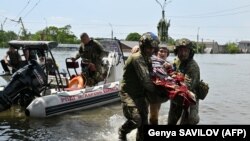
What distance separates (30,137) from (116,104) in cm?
499

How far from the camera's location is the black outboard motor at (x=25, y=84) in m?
10.1

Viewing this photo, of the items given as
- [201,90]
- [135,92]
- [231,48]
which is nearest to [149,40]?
[135,92]

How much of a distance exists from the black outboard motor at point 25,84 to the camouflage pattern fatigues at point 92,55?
1980 mm

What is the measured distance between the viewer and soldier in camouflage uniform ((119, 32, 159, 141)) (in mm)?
6044

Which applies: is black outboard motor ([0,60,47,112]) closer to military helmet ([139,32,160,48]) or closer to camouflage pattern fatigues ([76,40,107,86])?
camouflage pattern fatigues ([76,40,107,86])

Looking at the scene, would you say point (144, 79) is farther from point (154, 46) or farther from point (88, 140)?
point (88, 140)

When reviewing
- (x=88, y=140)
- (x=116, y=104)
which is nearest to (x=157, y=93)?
(x=88, y=140)

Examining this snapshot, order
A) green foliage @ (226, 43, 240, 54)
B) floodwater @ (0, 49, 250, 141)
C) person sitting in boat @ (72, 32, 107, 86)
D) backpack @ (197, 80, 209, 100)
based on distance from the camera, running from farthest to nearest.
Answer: green foliage @ (226, 43, 240, 54), person sitting in boat @ (72, 32, 107, 86), floodwater @ (0, 49, 250, 141), backpack @ (197, 80, 209, 100)

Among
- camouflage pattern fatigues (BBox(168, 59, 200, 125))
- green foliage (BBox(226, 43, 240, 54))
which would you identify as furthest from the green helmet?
green foliage (BBox(226, 43, 240, 54))

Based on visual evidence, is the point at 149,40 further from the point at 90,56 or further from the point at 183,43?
the point at 90,56

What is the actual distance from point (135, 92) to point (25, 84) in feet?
16.4

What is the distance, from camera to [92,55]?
12.8 meters

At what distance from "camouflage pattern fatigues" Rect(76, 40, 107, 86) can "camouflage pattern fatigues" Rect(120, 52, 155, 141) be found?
634 cm

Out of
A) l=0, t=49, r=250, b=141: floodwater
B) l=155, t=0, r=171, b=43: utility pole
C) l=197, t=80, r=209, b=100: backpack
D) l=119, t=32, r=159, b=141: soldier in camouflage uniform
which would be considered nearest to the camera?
l=119, t=32, r=159, b=141: soldier in camouflage uniform
